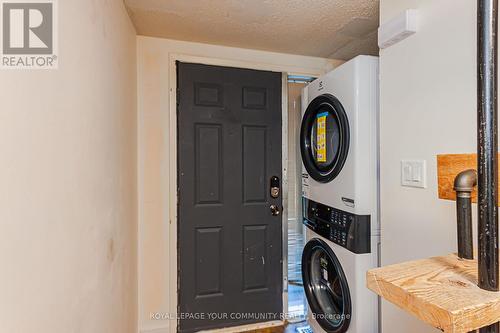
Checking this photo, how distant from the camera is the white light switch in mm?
1149

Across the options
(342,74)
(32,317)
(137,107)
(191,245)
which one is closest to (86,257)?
(32,317)

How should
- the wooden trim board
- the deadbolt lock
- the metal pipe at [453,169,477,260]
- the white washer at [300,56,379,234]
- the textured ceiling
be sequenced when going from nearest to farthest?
the metal pipe at [453,169,477,260], the wooden trim board, the white washer at [300,56,379,234], the textured ceiling, the deadbolt lock

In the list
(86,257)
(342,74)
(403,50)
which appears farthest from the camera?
(342,74)

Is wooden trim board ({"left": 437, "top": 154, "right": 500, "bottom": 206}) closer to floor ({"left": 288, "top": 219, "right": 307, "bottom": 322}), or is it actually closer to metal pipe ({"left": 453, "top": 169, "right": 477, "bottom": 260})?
metal pipe ({"left": 453, "top": 169, "right": 477, "bottom": 260})

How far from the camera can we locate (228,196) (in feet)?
6.84

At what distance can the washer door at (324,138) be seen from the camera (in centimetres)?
146

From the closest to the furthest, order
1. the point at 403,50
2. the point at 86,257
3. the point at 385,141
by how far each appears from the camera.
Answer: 1. the point at 86,257
2. the point at 403,50
3. the point at 385,141

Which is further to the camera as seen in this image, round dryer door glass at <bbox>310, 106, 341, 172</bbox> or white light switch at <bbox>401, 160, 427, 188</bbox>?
round dryer door glass at <bbox>310, 106, 341, 172</bbox>

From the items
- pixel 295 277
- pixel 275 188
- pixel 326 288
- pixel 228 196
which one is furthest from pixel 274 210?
pixel 295 277

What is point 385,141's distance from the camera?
1.35m

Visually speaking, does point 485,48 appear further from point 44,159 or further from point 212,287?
point 212,287

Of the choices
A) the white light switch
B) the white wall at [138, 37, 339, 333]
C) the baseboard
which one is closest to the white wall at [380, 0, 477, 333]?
the white light switch

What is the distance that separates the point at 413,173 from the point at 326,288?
100 centimetres

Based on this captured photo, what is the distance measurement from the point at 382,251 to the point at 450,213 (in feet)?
1.42
